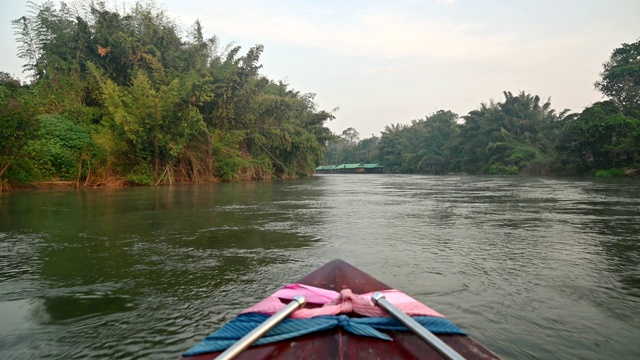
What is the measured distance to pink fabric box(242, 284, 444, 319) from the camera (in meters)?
1.18

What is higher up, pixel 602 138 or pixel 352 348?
Answer: pixel 602 138

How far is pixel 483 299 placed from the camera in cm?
214

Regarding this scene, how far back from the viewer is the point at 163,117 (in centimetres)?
1509

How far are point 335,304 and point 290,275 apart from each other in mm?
1443

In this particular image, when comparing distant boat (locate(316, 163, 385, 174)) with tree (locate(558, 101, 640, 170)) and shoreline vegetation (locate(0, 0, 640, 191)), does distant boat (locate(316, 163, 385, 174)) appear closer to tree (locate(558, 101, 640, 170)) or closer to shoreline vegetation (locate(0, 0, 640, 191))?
shoreline vegetation (locate(0, 0, 640, 191))

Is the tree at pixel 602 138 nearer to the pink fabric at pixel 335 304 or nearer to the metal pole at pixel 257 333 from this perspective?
the pink fabric at pixel 335 304

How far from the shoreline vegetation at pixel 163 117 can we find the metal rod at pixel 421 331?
41.7 ft

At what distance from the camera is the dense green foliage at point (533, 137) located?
70.5 feet

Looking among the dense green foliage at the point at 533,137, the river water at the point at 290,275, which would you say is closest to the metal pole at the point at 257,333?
the river water at the point at 290,275

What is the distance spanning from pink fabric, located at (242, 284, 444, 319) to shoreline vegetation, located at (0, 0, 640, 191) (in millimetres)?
12350

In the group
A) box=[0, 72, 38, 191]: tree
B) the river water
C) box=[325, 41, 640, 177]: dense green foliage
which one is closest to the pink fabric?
the river water

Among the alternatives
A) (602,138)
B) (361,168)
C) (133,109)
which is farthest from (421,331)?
(361,168)

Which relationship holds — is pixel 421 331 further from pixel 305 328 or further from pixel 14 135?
pixel 14 135

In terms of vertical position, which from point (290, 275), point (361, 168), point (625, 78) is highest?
point (625, 78)
